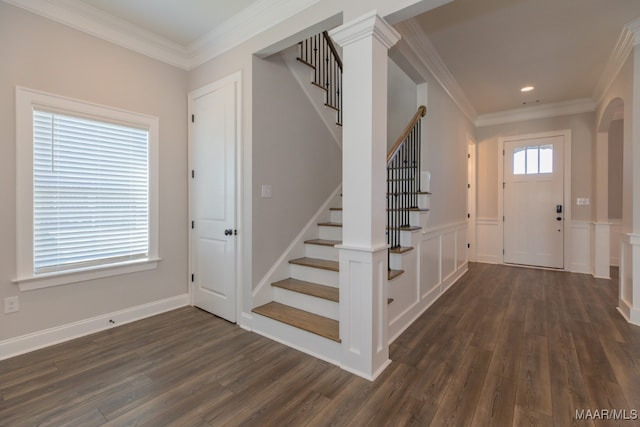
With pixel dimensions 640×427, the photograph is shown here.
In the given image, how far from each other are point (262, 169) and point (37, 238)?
6.13ft

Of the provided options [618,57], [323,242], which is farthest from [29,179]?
[618,57]

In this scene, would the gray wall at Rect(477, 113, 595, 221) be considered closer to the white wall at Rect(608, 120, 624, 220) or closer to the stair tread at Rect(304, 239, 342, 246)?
the white wall at Rect(608, 120, 624, 220)

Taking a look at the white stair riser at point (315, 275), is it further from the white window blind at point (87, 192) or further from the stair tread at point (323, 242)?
the white window blind at point (87, 192)

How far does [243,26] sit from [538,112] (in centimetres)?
521

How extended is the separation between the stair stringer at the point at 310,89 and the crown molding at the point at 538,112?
12.0 feet

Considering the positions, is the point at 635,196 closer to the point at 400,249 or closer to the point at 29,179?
the point at 400,249

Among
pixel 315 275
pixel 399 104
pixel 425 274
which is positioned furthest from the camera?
pixel 399 104

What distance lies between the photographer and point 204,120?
316 cm

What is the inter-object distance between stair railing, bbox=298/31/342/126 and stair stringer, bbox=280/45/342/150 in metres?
0.06

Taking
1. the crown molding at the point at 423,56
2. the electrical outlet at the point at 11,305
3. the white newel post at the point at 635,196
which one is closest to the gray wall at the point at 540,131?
the crown molding at the point at 423,56

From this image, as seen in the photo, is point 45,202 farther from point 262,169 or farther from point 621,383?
point 621,383

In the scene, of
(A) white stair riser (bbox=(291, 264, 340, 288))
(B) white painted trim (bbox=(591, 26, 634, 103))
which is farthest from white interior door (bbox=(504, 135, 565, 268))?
(A) white stair riser (bbox=(291, 264, 340, 288))

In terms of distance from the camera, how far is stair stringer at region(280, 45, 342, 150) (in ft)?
10.0

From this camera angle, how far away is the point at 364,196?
2.00 metres
